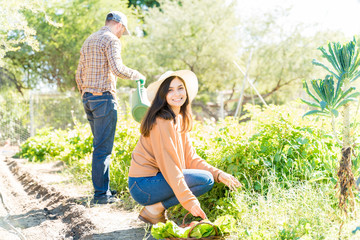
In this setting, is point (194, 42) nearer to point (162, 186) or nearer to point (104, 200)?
point (104, 200)

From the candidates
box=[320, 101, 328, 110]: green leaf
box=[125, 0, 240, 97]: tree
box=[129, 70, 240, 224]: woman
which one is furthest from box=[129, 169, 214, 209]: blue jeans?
box=[125, 0, 240, 97]: tree

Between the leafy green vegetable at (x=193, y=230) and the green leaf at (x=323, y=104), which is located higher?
the green leaf at (x=323, y=104)

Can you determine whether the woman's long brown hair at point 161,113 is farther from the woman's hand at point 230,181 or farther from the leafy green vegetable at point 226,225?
the leafy green vegetable at point 226,225

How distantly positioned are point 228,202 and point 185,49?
11.4m

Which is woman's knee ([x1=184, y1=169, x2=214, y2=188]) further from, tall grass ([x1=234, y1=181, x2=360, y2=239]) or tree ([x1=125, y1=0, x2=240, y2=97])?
tree ([x1=125, y1=0, x2=240, y2=97])

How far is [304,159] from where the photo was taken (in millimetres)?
3164

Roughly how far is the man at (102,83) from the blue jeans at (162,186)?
1001 mm

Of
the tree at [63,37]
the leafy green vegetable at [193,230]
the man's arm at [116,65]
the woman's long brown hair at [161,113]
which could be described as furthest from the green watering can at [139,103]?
the tree at [63,37]

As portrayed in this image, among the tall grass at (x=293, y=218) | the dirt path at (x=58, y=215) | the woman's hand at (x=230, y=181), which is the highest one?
the woman's hand at (x=230, y=181)

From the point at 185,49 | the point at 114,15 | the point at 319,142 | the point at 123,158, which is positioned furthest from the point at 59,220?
the point at 185,49

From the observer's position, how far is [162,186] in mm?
2768

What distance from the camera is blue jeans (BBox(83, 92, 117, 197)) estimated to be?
368 centimetres

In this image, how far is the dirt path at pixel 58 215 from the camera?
297 cm

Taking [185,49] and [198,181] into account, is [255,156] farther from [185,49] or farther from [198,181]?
[185,49]
